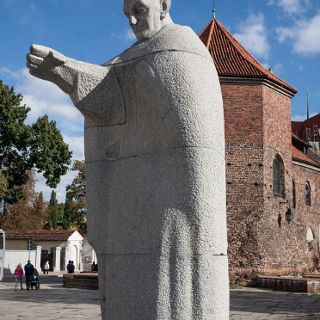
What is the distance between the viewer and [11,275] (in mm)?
37281

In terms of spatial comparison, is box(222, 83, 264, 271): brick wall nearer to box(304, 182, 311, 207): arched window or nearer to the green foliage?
box(304, 182, 311, 207): arched window

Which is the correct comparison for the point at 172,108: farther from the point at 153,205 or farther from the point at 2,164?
the point at 2,164

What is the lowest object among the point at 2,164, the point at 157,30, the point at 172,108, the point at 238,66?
the point at 172,108

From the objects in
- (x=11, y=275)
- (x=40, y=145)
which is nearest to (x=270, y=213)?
(x=40, y=145)

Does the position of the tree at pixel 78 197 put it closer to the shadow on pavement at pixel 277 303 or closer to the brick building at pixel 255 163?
the brick building at pixel 255 163

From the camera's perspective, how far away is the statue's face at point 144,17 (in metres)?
3.20

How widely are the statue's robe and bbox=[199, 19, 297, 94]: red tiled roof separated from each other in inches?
918

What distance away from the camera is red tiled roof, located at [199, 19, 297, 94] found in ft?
87.9

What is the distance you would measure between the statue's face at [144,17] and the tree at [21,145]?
31.2 m

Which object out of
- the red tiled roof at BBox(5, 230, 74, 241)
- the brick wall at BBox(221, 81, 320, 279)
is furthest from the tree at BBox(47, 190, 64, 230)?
the brick wall at BBox(221, 81, 320, 279)

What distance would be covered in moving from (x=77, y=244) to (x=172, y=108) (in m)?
44.8

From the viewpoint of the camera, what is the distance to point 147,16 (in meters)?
3.21

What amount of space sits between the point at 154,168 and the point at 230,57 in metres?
25.7

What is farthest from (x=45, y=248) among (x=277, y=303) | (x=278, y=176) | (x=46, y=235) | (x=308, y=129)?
(x=308, y=129)
